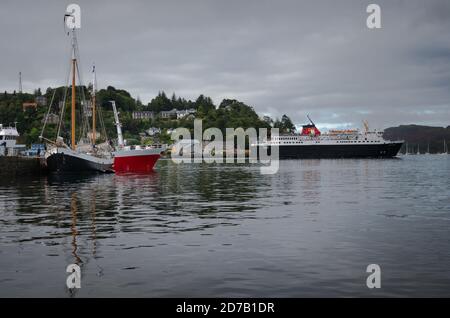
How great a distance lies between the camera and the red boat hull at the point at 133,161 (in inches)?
3152

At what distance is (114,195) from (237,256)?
79.3ft

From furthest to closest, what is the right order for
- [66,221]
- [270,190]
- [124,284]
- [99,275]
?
[270,190], [66,221], [99,275], [124,284]

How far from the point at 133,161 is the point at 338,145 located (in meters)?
110

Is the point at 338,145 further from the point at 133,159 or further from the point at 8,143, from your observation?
the point at 133,159

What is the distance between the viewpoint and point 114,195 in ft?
127

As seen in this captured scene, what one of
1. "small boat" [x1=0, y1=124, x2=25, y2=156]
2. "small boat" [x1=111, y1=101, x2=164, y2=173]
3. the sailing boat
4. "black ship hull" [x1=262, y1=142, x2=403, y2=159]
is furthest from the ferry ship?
the sailing boat

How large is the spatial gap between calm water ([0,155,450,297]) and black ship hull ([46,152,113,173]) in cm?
→ 3754

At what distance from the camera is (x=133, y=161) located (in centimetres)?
8275

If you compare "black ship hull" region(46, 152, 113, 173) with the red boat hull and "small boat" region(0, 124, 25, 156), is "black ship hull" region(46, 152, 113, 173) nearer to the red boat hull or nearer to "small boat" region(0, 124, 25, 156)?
the red boat hull

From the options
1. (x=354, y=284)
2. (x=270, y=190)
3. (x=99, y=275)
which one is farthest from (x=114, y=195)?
(x=354, y=284)

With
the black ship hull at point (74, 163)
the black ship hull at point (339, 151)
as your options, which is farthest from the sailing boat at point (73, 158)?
the black ship hull at point (339, 151)

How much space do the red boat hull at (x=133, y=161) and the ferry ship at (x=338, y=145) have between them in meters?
102

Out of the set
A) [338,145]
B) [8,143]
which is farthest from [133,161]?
[338,145]
